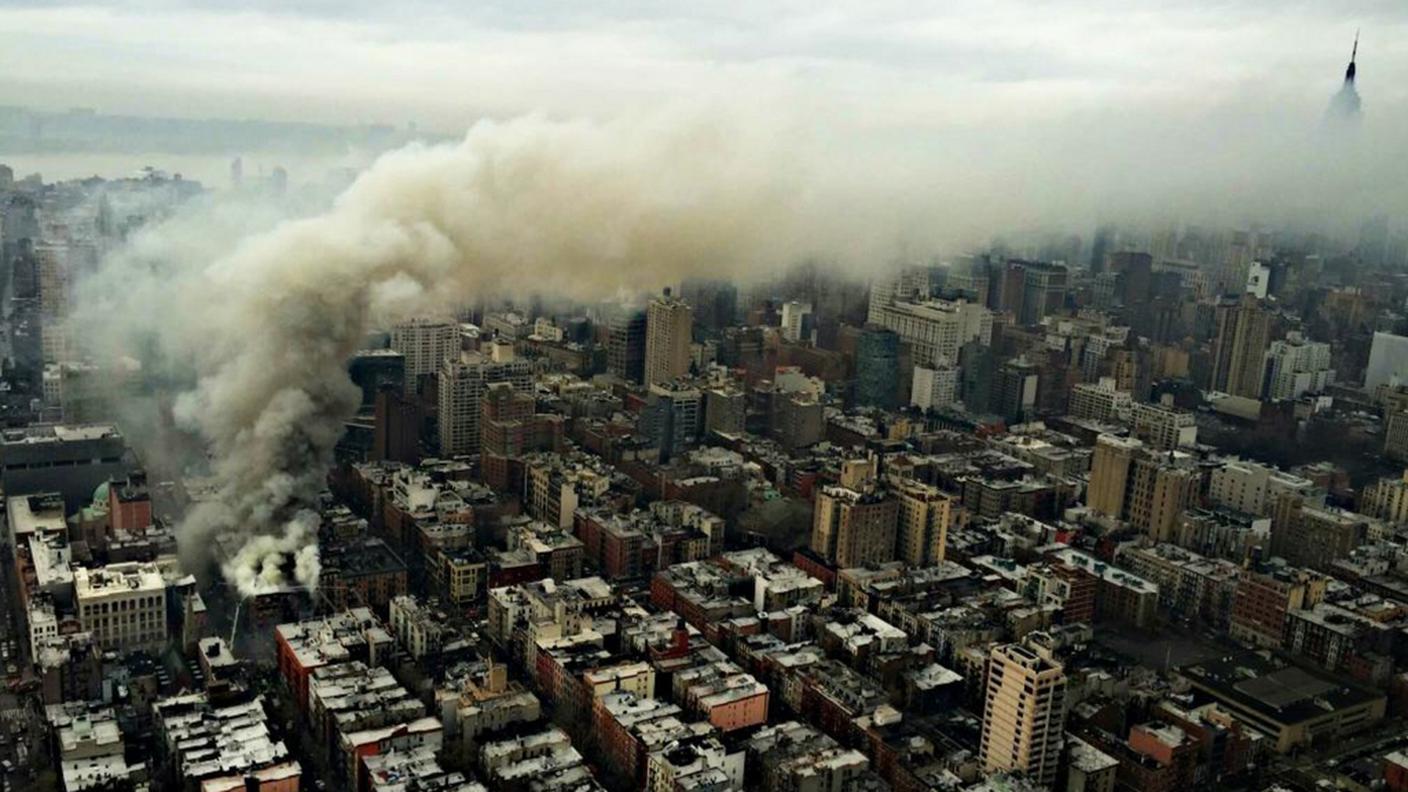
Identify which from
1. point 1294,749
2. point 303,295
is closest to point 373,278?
point 303,295

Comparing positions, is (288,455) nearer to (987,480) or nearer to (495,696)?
(495,696)

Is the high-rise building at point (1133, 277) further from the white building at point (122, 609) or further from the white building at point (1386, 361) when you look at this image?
the white building at point (122, 609)

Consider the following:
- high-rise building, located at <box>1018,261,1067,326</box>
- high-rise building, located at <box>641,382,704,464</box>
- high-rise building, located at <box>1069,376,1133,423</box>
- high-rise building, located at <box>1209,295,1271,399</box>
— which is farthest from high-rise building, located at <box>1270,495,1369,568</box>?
high-rise building, located at <box>1018,261,1067,326</box>

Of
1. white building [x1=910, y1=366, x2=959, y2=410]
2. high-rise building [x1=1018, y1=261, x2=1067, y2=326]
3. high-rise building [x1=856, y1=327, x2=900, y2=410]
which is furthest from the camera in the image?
high-rise building [x1=1018, y1=261, x2=1067, y2=326]

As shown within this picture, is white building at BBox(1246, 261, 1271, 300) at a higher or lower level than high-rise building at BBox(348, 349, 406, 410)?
higher

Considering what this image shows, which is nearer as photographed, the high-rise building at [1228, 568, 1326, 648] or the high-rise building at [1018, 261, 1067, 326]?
the high-rise building at [1228, 568, 1326, 648]

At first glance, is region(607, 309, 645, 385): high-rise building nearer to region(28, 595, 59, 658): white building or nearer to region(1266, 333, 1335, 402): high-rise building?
region(1266, 333, 1335, 402): high-rise building

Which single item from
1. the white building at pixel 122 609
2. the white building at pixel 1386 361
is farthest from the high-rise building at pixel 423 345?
the white building at pixel 1386 361
